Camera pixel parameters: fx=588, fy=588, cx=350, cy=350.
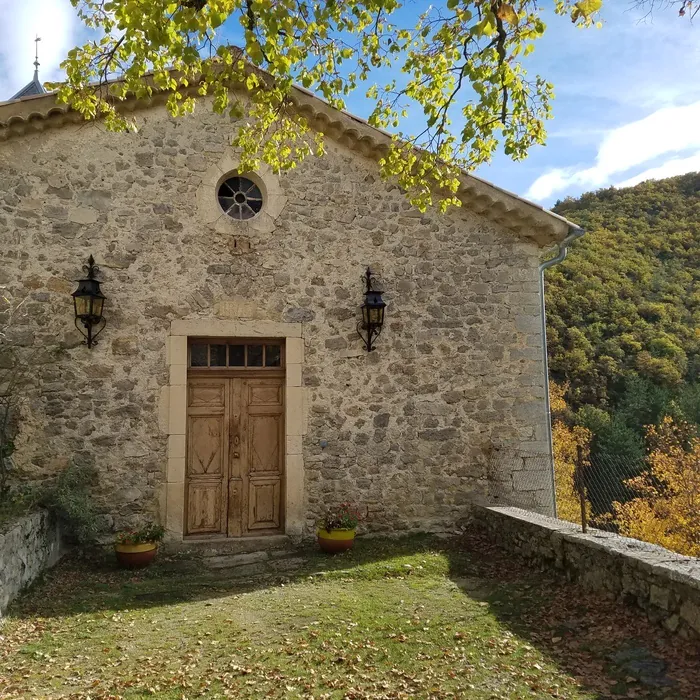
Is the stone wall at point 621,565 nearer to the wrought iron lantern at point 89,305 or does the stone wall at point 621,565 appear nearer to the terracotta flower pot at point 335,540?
the terracotta flower pot at point 335,540

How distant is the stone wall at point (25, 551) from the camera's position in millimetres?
4715

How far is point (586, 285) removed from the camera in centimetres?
3244

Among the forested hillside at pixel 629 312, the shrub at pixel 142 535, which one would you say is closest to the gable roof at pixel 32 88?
the shrub at pixel 142 535

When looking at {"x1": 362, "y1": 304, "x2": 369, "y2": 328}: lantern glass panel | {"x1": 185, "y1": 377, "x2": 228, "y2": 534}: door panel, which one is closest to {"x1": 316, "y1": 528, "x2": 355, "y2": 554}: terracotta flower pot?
{"x1": 185, "y1": 377, "x2": 228, "y2": 534}: door panel

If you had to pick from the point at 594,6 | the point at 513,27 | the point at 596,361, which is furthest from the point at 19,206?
the point at 596,361

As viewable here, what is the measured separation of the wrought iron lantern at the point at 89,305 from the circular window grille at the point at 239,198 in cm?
170

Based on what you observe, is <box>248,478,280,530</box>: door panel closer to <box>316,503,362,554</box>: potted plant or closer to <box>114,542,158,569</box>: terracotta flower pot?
<box>316,503,362,554</box>: potted plant

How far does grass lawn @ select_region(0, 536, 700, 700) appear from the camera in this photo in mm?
3465

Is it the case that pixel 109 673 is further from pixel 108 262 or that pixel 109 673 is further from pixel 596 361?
pixel 596 361

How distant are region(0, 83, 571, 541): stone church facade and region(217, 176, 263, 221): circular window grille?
0.16 feet

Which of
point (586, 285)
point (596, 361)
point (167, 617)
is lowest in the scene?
point (167, 617)

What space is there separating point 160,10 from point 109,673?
411 cm

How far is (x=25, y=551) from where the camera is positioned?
5172mm

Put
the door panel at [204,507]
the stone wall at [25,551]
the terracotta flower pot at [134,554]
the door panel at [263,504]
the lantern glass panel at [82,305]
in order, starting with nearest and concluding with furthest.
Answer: the stone wall at [25,551] < the terracotta flower pot at [134,554] < the lantern glass panel at [82,305] < the door panel at [204,507] < the door panel at [263,504]
